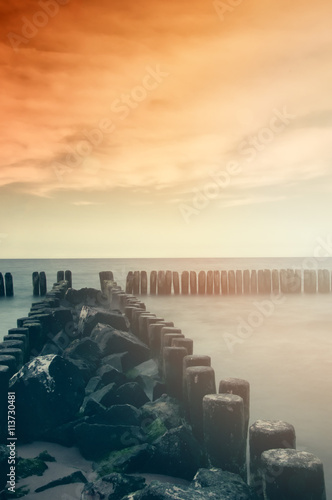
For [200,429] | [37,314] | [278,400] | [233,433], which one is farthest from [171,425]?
[37,314]

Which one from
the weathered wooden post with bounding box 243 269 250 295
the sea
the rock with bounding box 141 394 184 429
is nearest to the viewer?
the rock with bounding box 141 394 184 429

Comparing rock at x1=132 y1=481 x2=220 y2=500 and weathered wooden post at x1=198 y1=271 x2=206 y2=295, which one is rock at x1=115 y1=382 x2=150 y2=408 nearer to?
rock at x1=132 y1=481 x2=220 y2=500

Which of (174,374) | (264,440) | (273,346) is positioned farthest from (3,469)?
(273,346)

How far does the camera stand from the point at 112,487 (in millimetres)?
3072

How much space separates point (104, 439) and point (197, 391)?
2.88ft

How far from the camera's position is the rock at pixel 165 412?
436cm

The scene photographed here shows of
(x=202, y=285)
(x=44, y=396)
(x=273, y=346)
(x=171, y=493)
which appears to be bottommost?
(x=273, y=346)

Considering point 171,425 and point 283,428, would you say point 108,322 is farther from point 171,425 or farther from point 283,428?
point 283,428

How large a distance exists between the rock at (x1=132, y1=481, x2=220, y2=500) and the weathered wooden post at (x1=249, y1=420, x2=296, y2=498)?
1.39 feet

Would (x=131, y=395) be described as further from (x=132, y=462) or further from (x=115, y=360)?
(x=115, y=360)

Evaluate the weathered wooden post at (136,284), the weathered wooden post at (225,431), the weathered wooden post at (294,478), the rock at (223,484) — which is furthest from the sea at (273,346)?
the weathered wooden post at (136,284)

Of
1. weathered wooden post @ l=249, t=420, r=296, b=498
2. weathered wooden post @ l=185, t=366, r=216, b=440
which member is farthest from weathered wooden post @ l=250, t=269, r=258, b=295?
weathered wooden post @ l=249, t=420, r=296, b=498

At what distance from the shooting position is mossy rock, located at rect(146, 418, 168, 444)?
4.01 meters

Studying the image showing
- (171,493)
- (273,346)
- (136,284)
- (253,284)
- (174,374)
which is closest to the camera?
(171,493)
